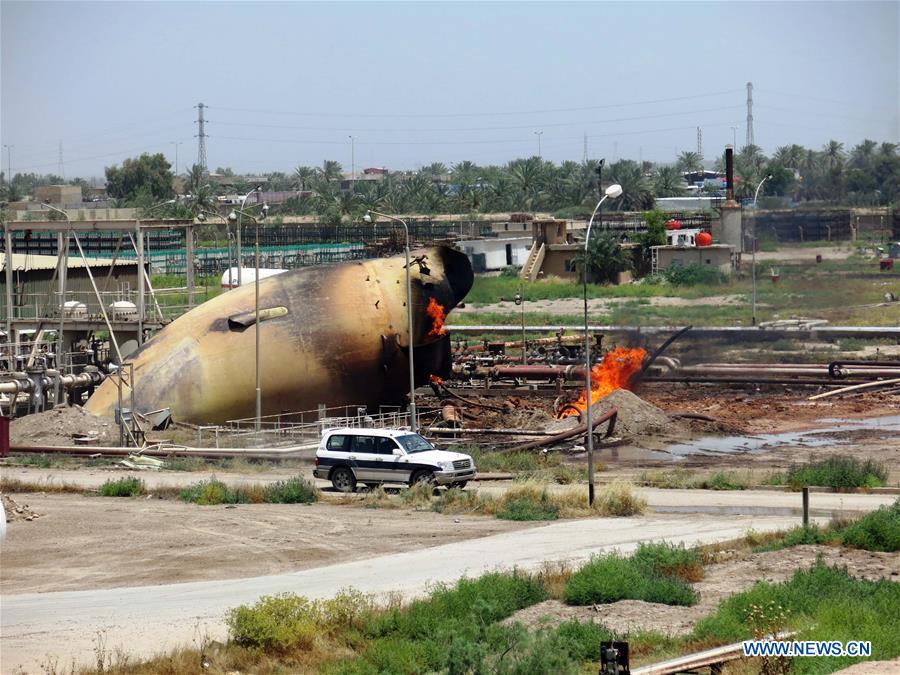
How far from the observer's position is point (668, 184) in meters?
166

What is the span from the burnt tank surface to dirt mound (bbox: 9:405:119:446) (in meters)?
0.68

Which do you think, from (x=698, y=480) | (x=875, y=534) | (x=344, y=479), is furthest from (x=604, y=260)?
(x=875, y=534)

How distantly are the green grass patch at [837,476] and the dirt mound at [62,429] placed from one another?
875 inches

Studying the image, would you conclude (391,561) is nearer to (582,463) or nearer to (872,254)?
(582,463)

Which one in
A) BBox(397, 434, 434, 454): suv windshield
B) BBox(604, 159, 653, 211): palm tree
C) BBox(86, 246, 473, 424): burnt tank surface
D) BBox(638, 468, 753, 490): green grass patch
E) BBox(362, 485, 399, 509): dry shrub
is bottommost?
BBox(638, 468, 753, 490): green grass patch

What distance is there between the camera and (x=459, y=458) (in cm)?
3575

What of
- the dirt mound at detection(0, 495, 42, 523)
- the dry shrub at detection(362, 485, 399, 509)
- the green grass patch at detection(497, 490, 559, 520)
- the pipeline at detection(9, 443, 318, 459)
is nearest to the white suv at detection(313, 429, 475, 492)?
the dry shrub at detection(362, 485, 399, 509)

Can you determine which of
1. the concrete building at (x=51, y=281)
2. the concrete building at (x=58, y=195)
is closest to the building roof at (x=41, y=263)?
the concrete building at (x=51, y=281)

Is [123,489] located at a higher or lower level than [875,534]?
lower

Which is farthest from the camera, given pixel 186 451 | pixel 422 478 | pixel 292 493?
pixel 186 451

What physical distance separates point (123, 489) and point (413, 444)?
821 cm

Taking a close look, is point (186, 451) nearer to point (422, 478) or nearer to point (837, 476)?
point (422, 478)

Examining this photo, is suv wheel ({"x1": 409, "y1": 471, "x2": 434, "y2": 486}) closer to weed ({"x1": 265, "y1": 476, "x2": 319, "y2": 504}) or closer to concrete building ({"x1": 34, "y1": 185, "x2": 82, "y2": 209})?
weed ({"x1": 265, "y1": 476, "x2": 319, "y2": 504})

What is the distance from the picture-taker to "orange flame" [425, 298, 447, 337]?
164ft
